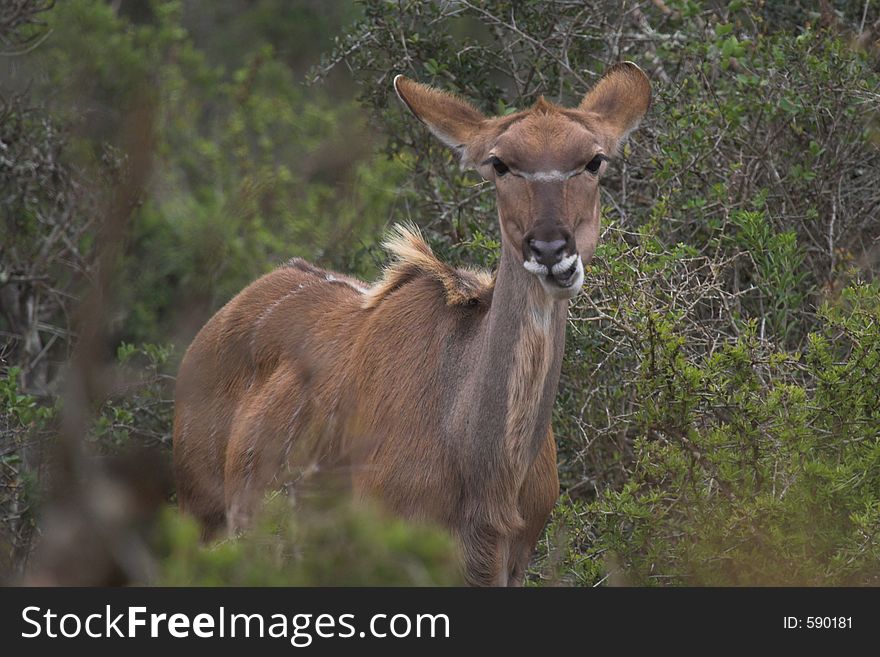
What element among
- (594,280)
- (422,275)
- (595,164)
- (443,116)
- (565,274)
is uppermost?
(443,116)

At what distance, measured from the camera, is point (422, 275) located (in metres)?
5.63

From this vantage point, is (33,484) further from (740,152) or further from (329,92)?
(329,92)

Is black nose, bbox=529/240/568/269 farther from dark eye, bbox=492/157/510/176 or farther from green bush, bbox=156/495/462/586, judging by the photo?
green bush, bbox=156/495/462/586

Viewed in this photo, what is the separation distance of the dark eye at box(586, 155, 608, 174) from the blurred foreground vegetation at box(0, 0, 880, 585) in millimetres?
725

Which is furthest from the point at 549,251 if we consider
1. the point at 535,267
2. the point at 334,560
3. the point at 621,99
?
the point at 334,560

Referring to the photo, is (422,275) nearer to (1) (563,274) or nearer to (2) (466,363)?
(2) (466,363)

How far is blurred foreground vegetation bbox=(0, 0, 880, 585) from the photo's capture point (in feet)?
12.3

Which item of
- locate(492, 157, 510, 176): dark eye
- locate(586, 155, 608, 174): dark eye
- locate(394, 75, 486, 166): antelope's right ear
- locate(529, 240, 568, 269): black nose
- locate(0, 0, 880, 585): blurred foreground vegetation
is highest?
locate(394, 75, 486, 166): antelope's right ear

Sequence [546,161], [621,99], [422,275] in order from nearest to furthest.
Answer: [546,161], [621,99], [422,275]

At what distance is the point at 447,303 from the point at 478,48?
2444 millimetres

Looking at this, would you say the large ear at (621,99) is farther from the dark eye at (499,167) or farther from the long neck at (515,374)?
the long neck at (515,374)

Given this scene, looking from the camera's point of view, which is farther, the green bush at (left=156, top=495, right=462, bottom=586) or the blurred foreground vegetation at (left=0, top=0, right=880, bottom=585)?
the blurred foreground vegetation at (left=0, top=0, right=880, bottom=585)

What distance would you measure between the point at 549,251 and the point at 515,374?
0.53 m

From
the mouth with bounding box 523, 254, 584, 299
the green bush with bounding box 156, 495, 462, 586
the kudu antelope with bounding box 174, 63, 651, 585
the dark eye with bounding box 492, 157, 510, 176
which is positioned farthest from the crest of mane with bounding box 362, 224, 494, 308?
the green bush with bounding box 156, 495, 462, 586
